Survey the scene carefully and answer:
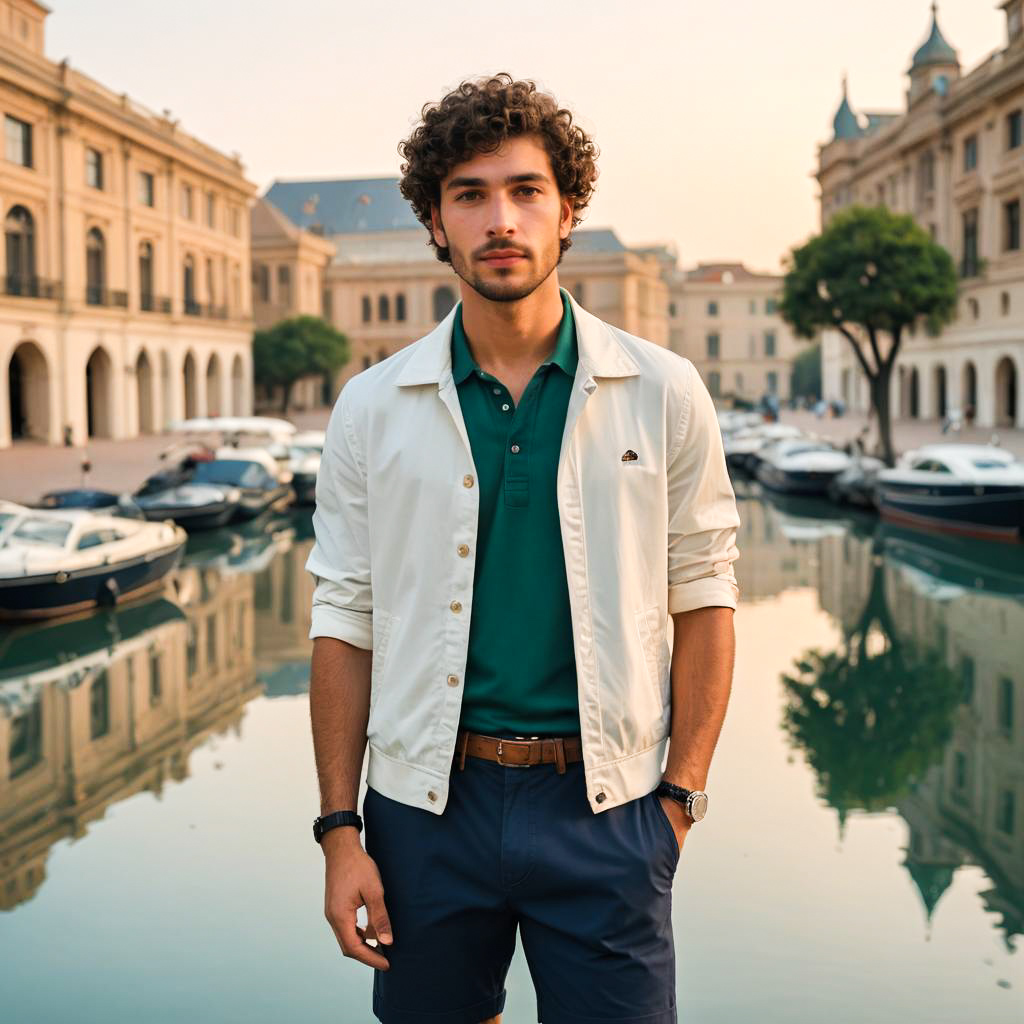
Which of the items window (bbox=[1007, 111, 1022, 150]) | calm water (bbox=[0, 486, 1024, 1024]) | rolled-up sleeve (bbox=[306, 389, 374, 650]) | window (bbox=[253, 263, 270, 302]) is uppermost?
window (bbox=[1007, 111, 1022, 150])

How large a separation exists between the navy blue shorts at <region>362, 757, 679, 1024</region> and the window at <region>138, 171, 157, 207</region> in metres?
47.3

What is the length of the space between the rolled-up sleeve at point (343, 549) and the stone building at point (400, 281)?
76.2 metres

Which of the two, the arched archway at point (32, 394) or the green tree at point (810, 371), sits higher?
the green tree at point (810, 371)

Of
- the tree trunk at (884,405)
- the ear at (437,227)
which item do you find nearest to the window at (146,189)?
the tree trunk at (884,405)

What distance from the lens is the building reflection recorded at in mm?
7500

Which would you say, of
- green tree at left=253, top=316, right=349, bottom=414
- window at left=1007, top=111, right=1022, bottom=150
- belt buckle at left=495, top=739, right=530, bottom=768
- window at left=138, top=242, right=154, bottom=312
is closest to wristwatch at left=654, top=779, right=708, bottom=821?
belt buckle at left=495, top=739, right=530, bottom=768

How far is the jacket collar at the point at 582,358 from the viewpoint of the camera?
2.64m

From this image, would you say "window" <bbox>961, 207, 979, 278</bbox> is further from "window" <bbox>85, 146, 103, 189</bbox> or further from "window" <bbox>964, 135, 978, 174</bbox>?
"window" <bbox>85, 146, 103, 189</bbox>

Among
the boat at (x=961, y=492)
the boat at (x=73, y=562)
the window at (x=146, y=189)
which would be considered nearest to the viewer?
the boat at (x=73, y=562)

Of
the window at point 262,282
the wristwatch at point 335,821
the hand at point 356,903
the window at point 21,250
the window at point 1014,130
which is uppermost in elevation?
the window at point 1014,130

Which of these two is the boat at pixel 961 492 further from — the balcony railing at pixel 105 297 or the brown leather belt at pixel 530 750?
the balcony railing at pixel 105 297

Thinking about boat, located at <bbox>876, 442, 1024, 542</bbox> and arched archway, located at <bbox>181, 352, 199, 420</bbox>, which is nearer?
boat, located at <bbox>876, 442, 1024, 542</bbox>

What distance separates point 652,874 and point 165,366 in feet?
158

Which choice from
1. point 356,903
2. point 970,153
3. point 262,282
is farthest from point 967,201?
point 356,903
